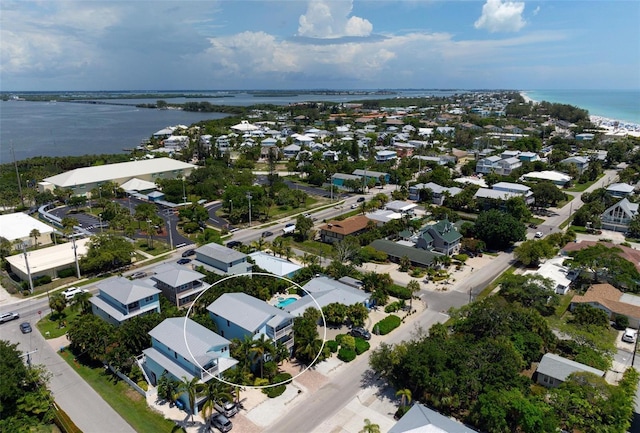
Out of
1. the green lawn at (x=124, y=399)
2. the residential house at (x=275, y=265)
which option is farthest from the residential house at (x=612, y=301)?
the green lawn at (x=124, y=399)

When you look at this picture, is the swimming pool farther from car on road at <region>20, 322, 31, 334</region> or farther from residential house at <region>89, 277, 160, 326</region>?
car on road at <region>20, 322, 31, 334</region>

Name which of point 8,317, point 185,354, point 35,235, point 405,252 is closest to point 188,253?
point 8,317

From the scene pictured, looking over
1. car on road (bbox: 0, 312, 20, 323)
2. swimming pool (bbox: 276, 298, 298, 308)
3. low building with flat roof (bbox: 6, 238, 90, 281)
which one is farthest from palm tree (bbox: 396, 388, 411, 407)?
low building with flat roof (bbox: 6, 238, 90, 281)

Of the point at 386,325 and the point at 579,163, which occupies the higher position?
the point at 579,163

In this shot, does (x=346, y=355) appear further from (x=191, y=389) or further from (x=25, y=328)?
(x=25, y=328)

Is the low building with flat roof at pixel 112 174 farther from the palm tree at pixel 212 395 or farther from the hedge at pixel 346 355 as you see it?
the hedge at pixel 346 355
